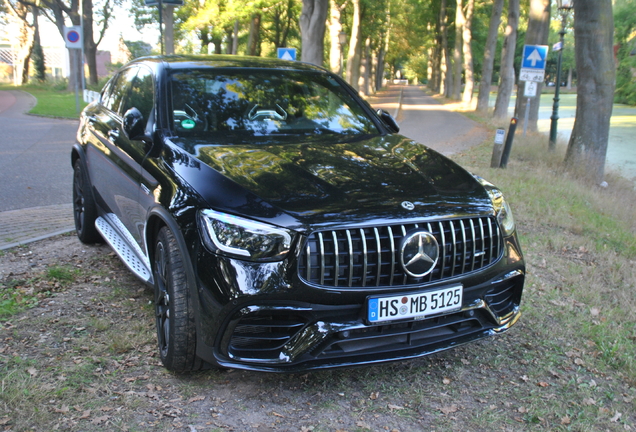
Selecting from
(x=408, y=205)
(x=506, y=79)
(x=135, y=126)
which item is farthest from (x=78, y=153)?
(x=506, y=79)

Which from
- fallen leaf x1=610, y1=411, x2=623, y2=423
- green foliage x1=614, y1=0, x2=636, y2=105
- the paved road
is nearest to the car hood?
fallen leaf x1=610, y1=411, x2=623, y2=423

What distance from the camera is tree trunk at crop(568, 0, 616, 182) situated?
452 inches

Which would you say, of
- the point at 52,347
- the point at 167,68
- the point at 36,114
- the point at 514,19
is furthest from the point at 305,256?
the point at 514,19

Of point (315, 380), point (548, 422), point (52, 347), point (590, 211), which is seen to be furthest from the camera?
point (590, 211)

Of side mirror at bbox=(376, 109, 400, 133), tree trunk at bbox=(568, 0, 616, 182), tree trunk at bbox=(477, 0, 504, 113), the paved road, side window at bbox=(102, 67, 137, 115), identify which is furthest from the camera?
tree trunk at bbox=(477, 0, 504, 113)

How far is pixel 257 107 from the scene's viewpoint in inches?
173

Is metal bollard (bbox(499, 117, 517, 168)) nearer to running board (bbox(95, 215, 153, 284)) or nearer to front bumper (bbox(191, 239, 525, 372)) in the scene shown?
running board (bbox(95, 215, 153, 284))

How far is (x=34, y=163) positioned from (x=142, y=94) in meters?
7.50

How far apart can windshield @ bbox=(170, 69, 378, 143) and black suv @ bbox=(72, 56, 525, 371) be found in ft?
0.07

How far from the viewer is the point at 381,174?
3551mm

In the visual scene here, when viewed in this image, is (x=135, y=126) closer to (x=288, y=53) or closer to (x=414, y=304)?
(x=414, y=304)

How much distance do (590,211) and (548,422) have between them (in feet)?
20.6

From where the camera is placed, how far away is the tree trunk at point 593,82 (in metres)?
11.5

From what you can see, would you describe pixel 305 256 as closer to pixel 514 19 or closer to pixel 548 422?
pixel 548 422
